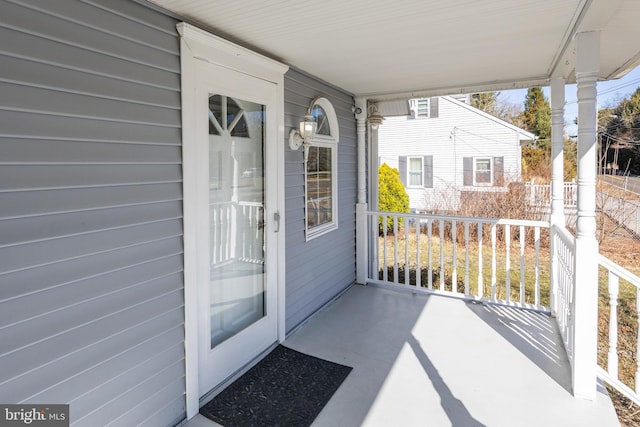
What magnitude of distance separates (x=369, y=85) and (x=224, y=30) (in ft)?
7.38

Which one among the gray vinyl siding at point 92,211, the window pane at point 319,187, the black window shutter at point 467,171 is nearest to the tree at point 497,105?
the black window shutter at point 467,171

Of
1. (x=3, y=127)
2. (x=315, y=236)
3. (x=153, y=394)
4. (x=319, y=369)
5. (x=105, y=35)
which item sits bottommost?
(x=319, y=369)

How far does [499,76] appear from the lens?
4.04 meters

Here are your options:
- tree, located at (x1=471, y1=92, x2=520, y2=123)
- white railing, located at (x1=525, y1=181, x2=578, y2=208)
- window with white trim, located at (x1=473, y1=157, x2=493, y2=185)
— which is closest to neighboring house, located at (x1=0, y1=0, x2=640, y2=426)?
white railing, located at (x1=525, y1=181, x2=578, y2=208)

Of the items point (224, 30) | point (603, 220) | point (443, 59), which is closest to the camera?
point (224, 30)

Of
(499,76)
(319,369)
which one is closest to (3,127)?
(319,369)

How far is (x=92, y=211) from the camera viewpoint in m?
1.84

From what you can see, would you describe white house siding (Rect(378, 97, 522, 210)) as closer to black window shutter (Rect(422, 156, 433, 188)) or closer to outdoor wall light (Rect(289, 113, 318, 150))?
black window shutter (Rect(422, 156, 433, 188))

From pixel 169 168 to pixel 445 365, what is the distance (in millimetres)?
2534

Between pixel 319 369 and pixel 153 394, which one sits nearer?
pixel 153 394

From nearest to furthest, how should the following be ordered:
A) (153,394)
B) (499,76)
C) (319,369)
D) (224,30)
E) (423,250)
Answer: (153,394) < (224,30) < (319,369) < (499,76) < (423,250)

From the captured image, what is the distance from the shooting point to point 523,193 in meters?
8.27

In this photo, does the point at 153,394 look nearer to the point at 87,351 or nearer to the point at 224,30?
the point at 87,351

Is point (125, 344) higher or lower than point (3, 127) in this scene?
lower
